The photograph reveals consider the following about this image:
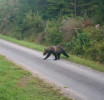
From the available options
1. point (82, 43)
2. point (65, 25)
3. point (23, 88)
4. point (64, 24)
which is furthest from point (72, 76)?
point (64, 24)

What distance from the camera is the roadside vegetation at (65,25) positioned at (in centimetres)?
1869

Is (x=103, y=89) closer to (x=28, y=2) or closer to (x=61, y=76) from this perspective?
(x=61, y=76)

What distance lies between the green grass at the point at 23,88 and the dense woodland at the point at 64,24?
730 centimetres

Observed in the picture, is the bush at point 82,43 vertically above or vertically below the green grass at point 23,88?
above

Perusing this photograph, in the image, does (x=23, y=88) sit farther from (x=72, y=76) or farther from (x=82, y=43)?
(x=82, y=43)

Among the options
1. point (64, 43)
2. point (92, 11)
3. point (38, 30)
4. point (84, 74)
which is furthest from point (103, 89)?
point (38, 30)

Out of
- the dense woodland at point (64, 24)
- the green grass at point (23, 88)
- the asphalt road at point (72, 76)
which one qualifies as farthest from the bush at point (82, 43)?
the green grass at point (23, 88)

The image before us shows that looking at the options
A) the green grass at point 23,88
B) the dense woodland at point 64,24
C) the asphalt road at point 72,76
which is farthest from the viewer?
the dense woodland at point 64,24

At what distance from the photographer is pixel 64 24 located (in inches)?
950

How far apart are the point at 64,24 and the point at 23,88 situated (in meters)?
15.8

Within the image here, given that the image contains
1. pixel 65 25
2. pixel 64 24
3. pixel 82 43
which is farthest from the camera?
pixel 64 24

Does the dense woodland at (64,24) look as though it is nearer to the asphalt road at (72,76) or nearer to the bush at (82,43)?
the bush at (82,43)

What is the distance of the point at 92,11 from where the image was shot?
25156mm

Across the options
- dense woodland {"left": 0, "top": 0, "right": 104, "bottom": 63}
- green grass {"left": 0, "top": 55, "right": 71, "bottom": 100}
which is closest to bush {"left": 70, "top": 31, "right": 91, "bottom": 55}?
dense woodland {"left": 0, "top": 0, "right": 104, "bottom": 63}
